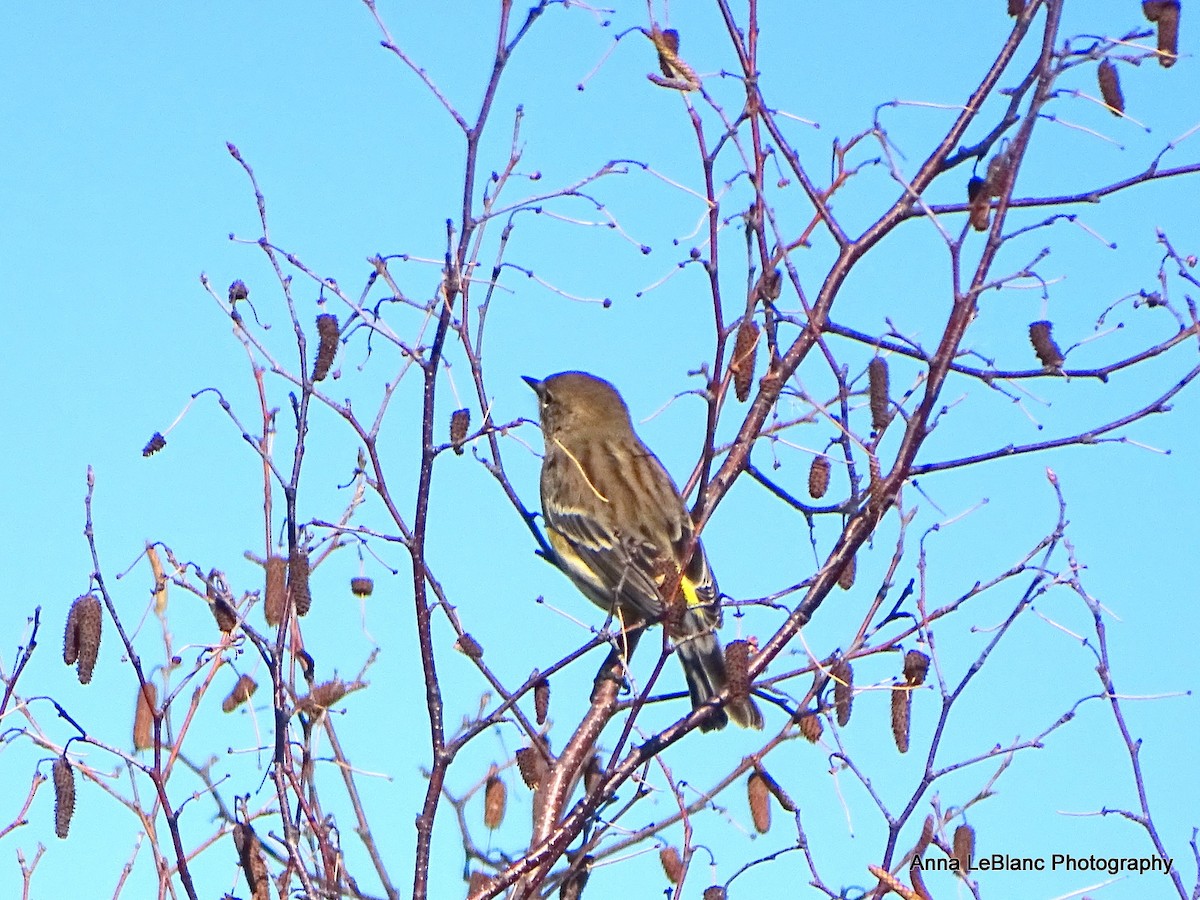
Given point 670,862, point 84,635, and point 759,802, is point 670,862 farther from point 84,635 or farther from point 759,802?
point 84,635

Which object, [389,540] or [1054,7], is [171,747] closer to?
[389,540]

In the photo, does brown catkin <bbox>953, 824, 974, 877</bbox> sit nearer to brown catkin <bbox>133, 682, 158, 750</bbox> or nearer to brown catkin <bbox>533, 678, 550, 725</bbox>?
brown catkin <bbox>533, 678, 550, 725</bbox>

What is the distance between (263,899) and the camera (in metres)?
4.37

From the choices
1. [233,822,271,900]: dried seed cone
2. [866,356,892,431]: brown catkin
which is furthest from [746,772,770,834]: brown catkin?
[233,822,271,900]: dried seed cone

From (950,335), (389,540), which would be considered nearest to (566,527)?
(389,540)

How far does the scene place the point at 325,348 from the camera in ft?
16.4

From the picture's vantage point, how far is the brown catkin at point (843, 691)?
4668mm

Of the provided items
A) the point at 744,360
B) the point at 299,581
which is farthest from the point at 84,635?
the point at 744,360

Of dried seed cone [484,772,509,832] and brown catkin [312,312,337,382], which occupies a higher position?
brown catkin [312,312,337,382]

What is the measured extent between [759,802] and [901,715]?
736 millimetres

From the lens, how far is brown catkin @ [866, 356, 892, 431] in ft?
16.5

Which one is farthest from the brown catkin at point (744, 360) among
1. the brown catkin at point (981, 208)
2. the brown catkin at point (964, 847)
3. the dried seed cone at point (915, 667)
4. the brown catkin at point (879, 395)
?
the brown catkin at point (964, 847)

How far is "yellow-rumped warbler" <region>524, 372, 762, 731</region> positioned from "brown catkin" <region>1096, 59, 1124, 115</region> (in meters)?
2.88

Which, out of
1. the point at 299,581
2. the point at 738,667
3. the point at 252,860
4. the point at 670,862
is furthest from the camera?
the point at 670,862
